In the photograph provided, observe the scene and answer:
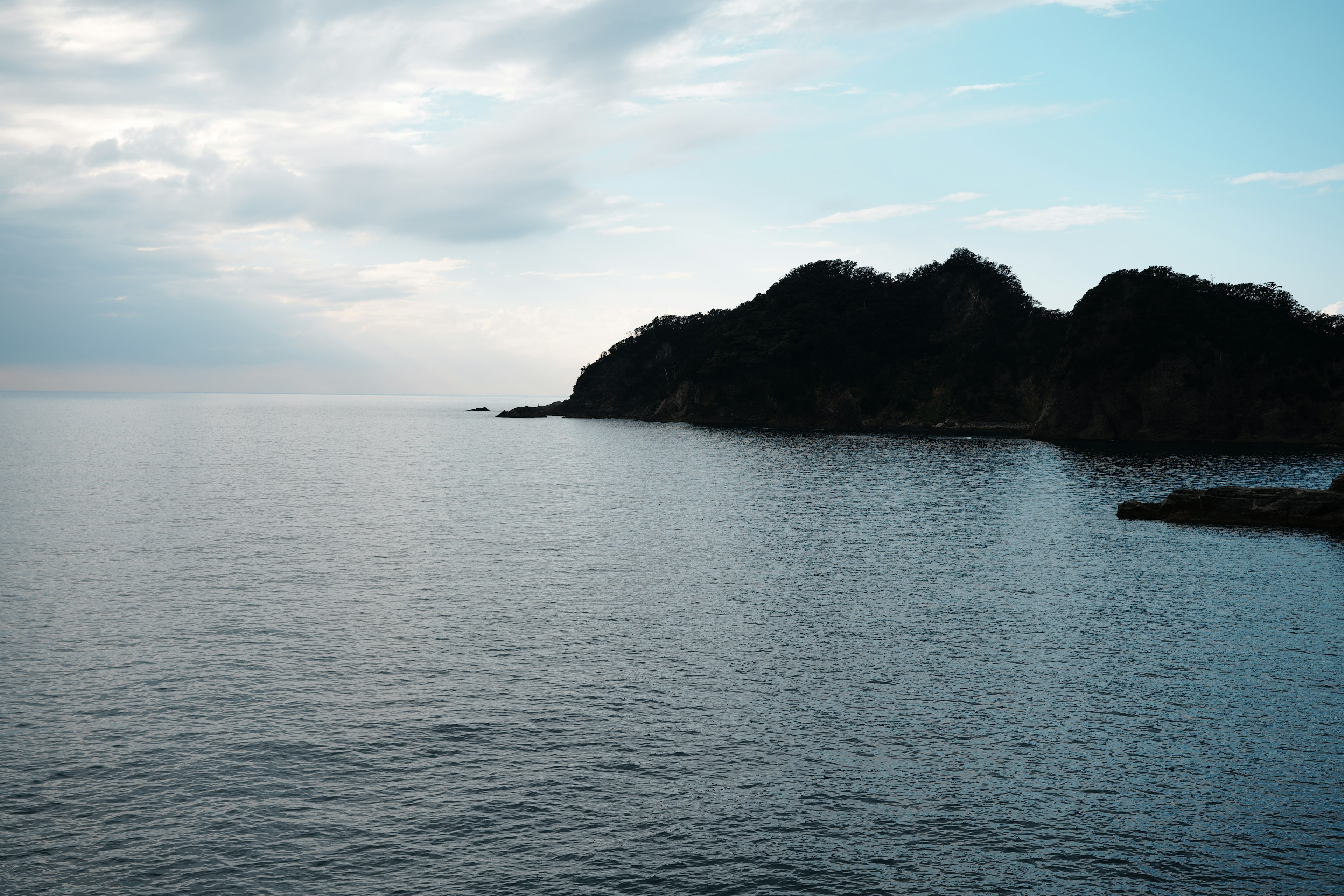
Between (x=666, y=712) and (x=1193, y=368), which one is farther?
(x=1193, y=368)

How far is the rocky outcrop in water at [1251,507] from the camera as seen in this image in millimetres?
63625

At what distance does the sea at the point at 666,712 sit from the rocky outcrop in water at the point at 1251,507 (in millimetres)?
6136

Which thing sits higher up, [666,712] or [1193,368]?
[1193,368]

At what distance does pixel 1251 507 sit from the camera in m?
66.3

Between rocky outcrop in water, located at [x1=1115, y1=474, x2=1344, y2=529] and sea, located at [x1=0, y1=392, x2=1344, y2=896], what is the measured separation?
242 inches

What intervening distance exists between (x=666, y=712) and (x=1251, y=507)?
202ft

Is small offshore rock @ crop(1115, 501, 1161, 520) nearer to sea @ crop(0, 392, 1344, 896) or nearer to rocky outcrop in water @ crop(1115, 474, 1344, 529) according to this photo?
rocky outcrop in water @ crop(1115, 474, 1344, 529)

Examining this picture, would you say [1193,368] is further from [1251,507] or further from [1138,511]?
[1138,511]

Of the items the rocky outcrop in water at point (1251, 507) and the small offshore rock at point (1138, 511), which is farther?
A: the small offshore rock at point (1138, 511)

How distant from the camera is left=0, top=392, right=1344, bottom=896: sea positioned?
56.6 feet

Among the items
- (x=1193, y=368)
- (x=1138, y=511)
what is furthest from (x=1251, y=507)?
(x=1193, y=368)

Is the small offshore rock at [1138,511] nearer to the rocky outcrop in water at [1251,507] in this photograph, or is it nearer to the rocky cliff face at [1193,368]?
the rocky outcrop in water at [1251,507]

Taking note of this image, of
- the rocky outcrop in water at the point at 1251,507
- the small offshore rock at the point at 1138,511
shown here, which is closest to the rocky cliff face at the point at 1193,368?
the rocky outcrop in water at the point at 1251,507

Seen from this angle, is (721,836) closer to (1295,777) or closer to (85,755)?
(1295,777)
